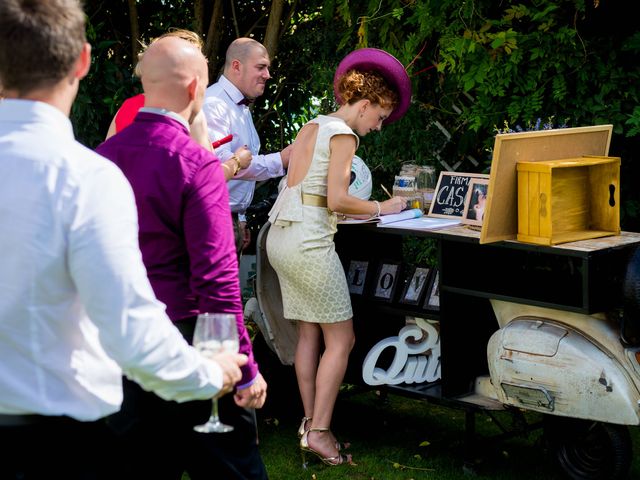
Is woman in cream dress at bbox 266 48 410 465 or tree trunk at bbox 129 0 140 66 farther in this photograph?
tree trunk at bbox 129 0 140 66

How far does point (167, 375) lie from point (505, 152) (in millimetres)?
2324

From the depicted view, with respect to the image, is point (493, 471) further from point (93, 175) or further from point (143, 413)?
point (93, 175)

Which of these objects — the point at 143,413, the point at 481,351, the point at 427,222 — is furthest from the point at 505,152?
the point at 143,413

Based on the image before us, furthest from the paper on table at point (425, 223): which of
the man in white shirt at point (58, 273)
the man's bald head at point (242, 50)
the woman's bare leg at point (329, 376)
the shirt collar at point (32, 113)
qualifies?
the shirt collar at point (32, 113)

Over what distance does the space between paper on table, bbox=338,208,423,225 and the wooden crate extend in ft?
2.30

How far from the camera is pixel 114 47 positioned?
25.1ft

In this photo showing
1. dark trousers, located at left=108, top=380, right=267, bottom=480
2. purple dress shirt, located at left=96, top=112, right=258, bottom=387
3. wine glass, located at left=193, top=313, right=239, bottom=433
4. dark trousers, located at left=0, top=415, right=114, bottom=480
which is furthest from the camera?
dark trousers, located at left=108, top=380, right=267, bottom=480

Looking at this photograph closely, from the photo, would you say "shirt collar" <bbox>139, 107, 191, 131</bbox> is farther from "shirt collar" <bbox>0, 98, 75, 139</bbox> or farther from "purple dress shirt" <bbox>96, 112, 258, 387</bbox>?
"shirt collar" <bbox>0, 98, 75, 139</bbox>

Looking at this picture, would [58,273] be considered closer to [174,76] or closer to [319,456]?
[174,76]

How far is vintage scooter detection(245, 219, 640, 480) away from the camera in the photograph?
3.79 meters

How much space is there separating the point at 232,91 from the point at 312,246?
140 centimetres

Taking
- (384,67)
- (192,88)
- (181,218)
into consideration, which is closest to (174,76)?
(192,88)

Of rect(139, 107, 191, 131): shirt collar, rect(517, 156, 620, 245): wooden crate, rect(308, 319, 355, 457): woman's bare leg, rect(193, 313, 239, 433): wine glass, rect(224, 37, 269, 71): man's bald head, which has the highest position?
rect(224, 37, 269, 71): man's bald head

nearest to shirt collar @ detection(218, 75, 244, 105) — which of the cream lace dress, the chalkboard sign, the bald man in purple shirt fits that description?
the cream lace dress
